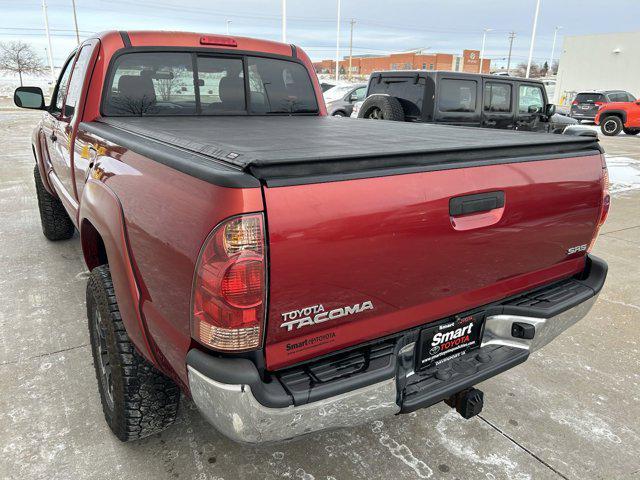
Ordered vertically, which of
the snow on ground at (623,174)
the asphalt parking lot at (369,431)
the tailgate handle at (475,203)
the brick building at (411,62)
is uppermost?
the brick building at (411,62)

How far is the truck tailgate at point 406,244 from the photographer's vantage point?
1.57 m

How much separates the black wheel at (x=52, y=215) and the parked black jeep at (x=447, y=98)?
499 centimetres

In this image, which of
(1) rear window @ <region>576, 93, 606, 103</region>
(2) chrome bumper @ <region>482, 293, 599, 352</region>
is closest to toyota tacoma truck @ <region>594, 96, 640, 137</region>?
(1) rear window @ <region>576, 93, 606, 103</region>

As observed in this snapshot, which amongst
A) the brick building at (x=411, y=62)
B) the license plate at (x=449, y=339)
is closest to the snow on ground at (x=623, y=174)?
the license plate at (x=449, y=339)

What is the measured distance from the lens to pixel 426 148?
74.9 inches

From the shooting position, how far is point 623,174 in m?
10.4

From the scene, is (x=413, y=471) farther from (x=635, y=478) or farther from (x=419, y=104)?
(x=419, y=104)

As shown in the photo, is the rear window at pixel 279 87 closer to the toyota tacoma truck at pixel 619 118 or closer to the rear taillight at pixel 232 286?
the rear taillight at pixel 232 286

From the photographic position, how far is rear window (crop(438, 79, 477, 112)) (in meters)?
8.08

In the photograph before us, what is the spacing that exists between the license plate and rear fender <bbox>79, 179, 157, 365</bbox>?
1.08 meters

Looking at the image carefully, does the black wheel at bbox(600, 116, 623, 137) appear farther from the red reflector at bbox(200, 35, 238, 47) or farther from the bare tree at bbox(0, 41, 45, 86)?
the bare tree at bbox(0, 41, 45, 86)

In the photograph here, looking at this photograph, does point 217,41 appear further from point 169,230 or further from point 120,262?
point 169,230

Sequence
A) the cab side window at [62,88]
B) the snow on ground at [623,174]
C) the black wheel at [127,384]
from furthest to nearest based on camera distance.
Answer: the snow on ground at [623,174]
the cab side window at [62,88]
the black wheel at [127,384]

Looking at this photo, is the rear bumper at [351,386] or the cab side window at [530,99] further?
the cab side window at [530,99]
